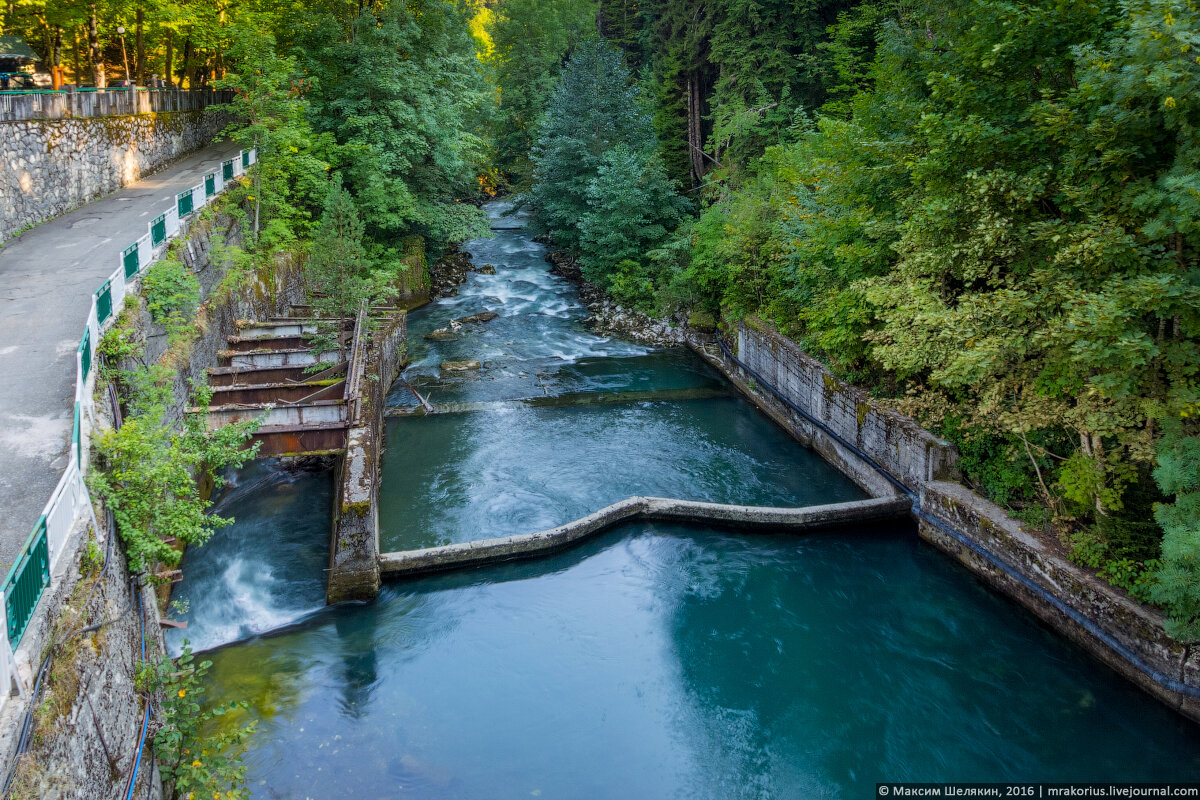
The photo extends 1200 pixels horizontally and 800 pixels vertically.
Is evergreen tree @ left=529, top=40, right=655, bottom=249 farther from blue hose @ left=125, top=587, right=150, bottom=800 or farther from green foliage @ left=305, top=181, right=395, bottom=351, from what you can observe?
blue hose @ left=125, top=587, right=150, bottom=800

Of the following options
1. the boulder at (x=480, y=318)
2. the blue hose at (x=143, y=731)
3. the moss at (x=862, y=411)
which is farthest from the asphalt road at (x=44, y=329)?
the moss at (x=862, y=411)

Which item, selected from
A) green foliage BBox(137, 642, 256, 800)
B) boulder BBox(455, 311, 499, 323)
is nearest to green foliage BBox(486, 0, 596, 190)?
boulder BBox(455, 311, 499, 323)

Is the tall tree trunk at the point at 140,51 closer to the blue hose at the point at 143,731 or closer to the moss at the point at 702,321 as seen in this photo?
the moss at the point at 702,321

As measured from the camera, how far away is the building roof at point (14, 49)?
2467 cm

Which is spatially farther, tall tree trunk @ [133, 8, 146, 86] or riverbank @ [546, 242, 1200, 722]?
tall tree trunk @ [133, 8, 146, 86]

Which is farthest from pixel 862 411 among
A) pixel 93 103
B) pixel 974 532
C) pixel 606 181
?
pixel 93 103

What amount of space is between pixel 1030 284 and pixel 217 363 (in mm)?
17479

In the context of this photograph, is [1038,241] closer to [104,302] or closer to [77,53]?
[104,302]

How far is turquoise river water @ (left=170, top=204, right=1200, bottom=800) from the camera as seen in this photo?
10.1 meters

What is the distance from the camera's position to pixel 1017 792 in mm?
9695

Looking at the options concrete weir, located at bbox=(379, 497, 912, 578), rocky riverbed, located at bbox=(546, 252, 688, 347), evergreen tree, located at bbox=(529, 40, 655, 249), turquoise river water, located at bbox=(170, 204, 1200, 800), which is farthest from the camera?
evergreen tree, located at bbox=(529, 40, 655, 249)

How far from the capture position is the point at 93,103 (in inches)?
822

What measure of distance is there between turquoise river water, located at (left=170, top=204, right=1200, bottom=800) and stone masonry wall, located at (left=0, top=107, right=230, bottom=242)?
8.69 meters

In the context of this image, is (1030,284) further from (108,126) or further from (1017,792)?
(108,126)
